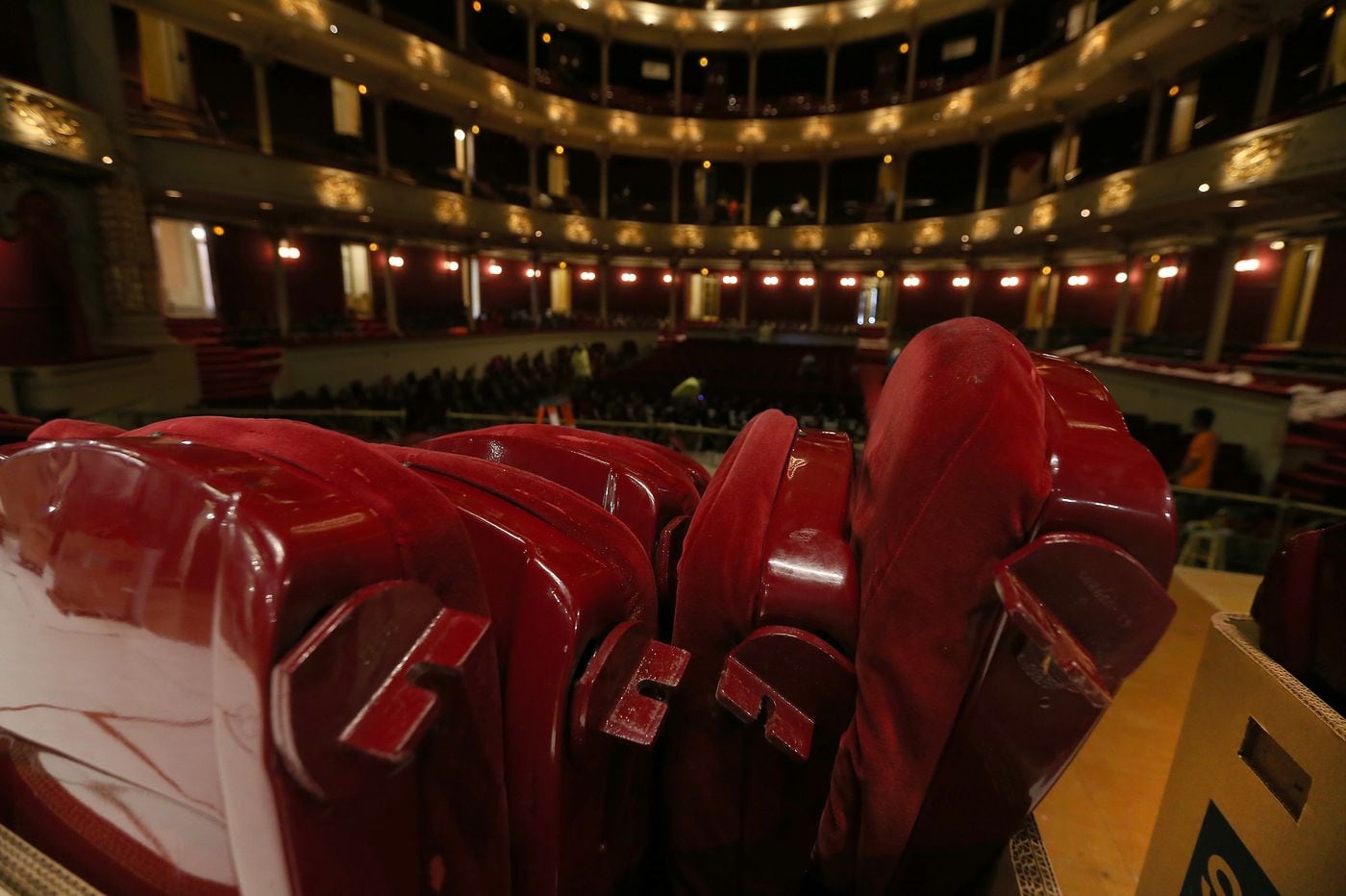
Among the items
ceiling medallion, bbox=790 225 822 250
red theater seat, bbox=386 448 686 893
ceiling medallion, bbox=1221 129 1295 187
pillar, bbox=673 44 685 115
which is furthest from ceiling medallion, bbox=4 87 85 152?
ceiling medallion, bbox=790 225 822 250

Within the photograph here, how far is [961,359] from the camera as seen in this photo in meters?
0.65

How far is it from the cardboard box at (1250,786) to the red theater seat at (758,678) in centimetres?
54

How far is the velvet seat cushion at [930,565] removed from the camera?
52 centimetres

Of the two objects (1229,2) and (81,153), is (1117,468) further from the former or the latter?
(1229,2)

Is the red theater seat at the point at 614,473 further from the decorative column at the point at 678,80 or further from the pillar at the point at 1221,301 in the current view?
the decorative column at the point at 678,80

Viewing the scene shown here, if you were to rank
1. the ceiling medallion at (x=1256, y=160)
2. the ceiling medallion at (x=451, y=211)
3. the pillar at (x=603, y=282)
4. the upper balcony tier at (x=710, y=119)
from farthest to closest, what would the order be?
Result: the pillar at (x=603, y=282) < the ceiling medallion at (x=451, y=211) < the upper balcony tier at (x=710, y=119) < the ceiling medallion at (x=1256, y=160)

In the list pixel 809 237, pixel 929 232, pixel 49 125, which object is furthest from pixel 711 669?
pixel 809 237

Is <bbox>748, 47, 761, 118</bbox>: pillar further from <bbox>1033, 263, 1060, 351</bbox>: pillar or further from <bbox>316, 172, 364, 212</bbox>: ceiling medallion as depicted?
<bbox>316, 172, 364, 212</bbox>: ceiling medallion

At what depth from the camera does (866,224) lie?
2066 cm

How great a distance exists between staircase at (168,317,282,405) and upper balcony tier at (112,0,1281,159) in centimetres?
606

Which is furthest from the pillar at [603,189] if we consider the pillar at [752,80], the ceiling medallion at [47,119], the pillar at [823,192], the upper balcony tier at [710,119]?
the ceiling medallion at [47,119]

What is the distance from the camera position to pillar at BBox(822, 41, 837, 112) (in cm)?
2090

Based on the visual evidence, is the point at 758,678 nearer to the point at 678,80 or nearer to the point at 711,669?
the point at 711,669

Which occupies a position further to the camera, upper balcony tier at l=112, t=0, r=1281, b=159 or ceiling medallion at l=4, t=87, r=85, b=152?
upper balcony tier at l=112, t=0, r=1281, b=159
